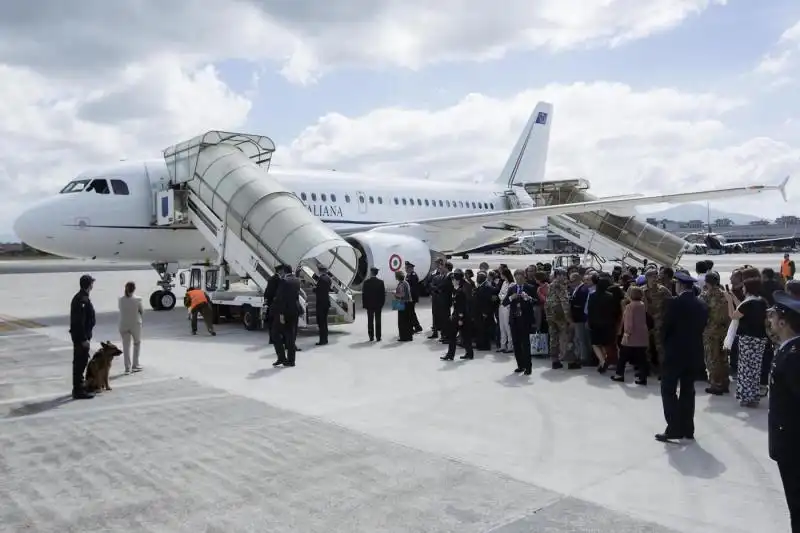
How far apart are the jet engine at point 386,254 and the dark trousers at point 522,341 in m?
7.45

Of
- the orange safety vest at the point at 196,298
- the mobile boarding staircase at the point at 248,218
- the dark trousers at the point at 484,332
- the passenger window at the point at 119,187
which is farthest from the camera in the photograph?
the passenger window at the point at 119,187

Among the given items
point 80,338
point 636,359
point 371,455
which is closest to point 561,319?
point 636,359

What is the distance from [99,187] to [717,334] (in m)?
14.3

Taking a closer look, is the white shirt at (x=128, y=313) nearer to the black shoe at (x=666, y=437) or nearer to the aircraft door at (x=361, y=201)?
the black shoe at (x=666, y=437)

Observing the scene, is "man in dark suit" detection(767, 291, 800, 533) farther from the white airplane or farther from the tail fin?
the tail fin

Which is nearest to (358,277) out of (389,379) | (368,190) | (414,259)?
(414,259)

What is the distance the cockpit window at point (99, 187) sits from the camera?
1627 centimetres

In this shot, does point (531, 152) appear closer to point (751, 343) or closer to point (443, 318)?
point (443, 318)

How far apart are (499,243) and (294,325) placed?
1863 centimetres

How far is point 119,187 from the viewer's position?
53.9ft

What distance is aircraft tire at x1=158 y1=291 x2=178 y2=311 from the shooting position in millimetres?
17734

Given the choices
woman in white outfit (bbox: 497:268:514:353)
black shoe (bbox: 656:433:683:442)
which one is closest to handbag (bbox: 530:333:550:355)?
woman in white outfit (bbox: 497:268:514:353)

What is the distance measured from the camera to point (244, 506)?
468cm

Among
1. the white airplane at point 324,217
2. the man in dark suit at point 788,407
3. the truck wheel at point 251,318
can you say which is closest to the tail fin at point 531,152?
the white airplane at point 324,217
